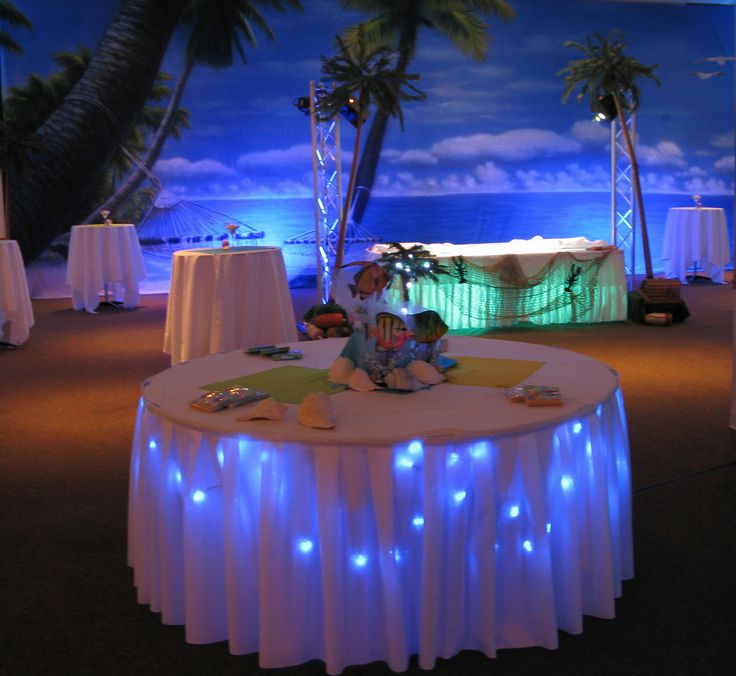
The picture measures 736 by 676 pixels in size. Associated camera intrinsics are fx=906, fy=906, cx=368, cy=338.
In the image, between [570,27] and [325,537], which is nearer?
[325,537]

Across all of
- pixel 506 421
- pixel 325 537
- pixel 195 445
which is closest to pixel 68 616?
pixel 195 445

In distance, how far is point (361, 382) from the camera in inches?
97.9

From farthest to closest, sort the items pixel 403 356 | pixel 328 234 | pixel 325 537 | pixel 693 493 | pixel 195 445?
pixel 328 234
pixel 693 493
pixel 403 356
pixel 195 445
pixel 325 537

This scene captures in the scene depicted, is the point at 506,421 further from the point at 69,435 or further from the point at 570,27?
the point at 570,27

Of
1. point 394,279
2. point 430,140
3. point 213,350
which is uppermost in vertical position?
point 430,140

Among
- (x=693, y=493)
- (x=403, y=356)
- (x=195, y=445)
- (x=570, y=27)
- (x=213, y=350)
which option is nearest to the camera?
(x=195, y=445)

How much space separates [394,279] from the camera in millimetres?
2574

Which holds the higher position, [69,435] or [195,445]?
[195,445]

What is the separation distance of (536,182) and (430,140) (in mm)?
1587

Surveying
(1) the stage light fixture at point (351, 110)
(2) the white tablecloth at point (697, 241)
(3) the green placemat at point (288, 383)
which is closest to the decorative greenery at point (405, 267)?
(3) the green placemat at point (288, 383)

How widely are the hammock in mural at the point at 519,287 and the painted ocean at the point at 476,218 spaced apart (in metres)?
4.53

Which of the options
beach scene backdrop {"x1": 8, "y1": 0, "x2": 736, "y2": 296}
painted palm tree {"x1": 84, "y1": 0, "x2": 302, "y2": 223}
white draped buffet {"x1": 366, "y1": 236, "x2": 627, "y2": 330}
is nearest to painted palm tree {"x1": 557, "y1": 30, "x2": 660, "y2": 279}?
white draped buffet {"x1": 366, "y1": 236, "x2": 627, "y2": 330}

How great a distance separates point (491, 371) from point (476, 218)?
968cm

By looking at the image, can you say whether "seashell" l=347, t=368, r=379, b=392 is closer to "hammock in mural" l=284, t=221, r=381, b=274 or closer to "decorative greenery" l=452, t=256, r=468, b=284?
"decorative greenery" l=452, t=256, r=468, b=284
